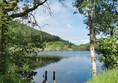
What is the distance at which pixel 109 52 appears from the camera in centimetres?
3325

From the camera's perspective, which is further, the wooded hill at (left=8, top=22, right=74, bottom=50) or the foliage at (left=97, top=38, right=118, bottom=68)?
the foliage at (left=97, top=38, right=118, bottom=68)

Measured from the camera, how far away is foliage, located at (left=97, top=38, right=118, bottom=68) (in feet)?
96.3

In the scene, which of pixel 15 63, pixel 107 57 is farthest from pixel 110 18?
pixel 15 63

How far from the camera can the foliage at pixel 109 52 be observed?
29344mm

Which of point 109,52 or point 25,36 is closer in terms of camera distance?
point 25,36

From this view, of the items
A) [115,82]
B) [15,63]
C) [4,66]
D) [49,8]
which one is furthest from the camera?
[15,63]

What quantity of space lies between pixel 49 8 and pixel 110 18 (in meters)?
16.0

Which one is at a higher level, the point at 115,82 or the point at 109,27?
the point at 109,27

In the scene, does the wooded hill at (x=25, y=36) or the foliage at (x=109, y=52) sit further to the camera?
the foliage at (x=109, y=52)

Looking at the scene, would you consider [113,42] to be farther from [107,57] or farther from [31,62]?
[31,62]

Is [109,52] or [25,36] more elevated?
[25,36]

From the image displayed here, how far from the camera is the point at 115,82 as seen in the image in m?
9.35

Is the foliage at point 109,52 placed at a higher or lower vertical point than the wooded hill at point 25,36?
lower

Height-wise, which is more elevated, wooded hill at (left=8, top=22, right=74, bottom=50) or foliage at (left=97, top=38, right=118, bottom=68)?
wooded hill at (left=8, top=22, right=74, bottom=50)
